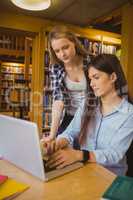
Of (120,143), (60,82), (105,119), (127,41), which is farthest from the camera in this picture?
(127,41)

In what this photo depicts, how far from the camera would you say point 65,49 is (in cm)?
208

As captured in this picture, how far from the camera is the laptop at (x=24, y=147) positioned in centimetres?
95

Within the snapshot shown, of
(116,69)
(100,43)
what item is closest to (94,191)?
(116,69)

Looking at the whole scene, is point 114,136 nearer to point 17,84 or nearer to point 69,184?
point 69,184

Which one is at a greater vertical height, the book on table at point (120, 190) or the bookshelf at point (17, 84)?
the bookshelf at point (17, 84)

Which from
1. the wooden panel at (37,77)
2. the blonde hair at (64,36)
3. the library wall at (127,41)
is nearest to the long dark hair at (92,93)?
the blonde hair at (64,36)

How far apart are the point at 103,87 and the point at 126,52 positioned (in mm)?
867

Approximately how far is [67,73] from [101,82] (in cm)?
40

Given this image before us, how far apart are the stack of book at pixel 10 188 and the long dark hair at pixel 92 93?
42.6 inches

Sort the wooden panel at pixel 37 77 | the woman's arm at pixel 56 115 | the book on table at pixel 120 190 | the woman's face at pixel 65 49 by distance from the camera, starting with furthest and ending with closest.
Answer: the wooden panel at pixel 37 77 < the woman's arm at pixel 56 115 < the woman's face at pixel 65 49 < the book on table at pixel 120 190

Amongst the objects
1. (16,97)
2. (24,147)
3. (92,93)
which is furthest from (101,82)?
(16,97)

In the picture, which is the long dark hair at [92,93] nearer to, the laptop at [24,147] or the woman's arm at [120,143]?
the woman's arm at [120,143]

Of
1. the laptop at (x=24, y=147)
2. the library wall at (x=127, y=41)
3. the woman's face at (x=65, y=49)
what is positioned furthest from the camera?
the library wall at (x=127, y=41)

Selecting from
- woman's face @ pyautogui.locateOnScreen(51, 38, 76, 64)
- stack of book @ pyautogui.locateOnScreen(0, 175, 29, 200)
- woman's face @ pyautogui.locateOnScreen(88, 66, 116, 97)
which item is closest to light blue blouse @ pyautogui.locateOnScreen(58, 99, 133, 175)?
woman's face @ pyautogui.locateOnScreen(88, 66, 116, 97)
